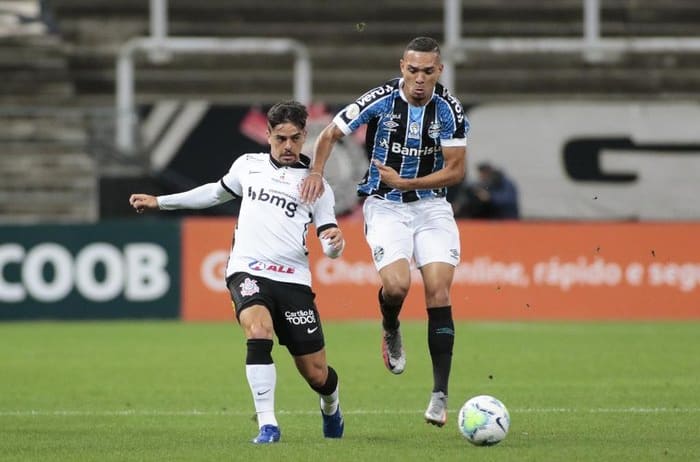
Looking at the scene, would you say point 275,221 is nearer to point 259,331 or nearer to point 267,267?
point 267,267

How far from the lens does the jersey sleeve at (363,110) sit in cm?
910

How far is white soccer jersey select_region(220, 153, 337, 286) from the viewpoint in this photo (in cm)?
830

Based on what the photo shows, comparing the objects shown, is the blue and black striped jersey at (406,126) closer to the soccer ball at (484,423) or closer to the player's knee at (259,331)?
the player's knee at (259,331)

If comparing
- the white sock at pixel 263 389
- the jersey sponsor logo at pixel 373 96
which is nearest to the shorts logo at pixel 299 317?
the white sock at pixel 263 389

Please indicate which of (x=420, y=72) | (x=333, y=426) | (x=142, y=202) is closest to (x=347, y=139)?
(x=420, y=72)

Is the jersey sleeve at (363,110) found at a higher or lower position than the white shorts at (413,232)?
higher

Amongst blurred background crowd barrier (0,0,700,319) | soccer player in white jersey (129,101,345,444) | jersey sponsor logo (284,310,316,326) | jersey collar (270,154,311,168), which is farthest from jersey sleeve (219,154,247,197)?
blurred background crowd barrier (0,0,700,319)

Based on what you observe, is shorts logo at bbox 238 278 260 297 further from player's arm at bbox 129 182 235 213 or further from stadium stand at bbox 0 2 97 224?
stadium stand at bbox 0 2 97 224

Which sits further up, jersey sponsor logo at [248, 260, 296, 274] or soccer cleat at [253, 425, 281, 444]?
jersey sponsor logo at [248, 260, 296, 274]

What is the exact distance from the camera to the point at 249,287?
822 cm

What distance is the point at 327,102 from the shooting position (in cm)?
2334

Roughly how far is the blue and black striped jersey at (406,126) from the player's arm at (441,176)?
7cm

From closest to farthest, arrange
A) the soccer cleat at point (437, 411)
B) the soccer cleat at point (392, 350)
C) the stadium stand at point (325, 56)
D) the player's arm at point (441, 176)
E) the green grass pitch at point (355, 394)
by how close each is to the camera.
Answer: the green grass pitch at point (355, 394) → the soccer cleat at point (437, 411) → the player's arm at point (441, 176) → the soccer cleat at point (392, 350) → the stadium stand at point (325, 56)

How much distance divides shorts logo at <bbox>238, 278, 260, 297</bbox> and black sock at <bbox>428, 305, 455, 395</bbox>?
1.31m
